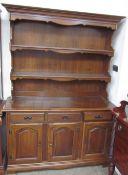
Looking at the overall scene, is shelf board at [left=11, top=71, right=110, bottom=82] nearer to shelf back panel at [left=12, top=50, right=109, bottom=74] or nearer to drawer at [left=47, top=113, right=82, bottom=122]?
shelf back panel at [left=12, top=50, right=109, bottom=74]

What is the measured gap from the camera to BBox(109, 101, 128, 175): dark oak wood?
71.2 inches

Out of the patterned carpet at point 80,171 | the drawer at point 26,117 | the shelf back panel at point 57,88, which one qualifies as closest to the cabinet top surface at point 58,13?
the shelf back panel at point 57,88

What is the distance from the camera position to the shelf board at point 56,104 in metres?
2.12

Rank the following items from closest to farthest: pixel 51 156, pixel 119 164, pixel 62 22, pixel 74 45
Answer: pixel 119 164 → pixel 62 22 → pixel 51 156 → pixel 74 45

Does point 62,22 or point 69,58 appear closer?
point 62,22

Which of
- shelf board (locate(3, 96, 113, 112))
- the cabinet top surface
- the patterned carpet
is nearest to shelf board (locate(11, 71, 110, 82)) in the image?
shelf board (locate(3, 96, 113, 112))

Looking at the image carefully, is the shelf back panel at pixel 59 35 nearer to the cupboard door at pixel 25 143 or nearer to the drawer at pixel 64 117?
the drawer at pixel 64 117

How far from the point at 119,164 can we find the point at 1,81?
173cm

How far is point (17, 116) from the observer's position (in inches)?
81.2

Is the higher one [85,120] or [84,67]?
[84,67]

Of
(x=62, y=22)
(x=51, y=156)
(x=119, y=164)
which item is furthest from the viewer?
(x=51, y=156)

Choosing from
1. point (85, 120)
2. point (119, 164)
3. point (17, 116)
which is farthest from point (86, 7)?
point (119, 164)

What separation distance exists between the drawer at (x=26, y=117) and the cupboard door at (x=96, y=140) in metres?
0.58

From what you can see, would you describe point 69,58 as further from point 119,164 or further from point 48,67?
point 119,164
